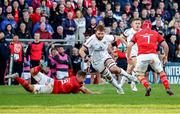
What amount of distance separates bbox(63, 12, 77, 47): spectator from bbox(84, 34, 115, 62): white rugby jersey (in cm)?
802

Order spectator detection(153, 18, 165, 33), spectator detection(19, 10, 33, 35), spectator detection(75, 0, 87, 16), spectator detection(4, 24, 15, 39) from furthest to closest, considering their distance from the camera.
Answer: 1. spectator detection(153, 18, 165, 33)
2. spectator detection(75, 0, 87, 16)
3. spectator detection(19, 10, 33, 35)
4. spectator detection(4, 24, 15, 39)

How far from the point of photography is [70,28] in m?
32.9

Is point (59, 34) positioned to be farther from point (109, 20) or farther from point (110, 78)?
point (110, 78)

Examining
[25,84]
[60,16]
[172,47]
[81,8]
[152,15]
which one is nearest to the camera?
[25,84]

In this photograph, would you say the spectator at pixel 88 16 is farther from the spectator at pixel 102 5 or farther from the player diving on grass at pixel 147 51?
the player diving on grass at pixel 147 51

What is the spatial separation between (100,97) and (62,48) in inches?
375

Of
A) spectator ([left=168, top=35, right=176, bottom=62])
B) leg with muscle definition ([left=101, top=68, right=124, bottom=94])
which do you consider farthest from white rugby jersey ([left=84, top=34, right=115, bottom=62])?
spectator ([left=168, top=35, right=176, bottom=62])

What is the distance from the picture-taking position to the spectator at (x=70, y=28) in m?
32.9

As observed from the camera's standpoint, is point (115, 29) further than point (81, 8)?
No

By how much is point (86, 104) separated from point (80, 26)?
13.7 metres

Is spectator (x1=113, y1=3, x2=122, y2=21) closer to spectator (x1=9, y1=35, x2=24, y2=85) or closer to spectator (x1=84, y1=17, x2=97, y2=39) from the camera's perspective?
spectator (x1=84, y1=17, x2=97, y2=39)

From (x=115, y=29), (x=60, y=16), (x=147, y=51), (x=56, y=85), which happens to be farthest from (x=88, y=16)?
(x=147, y=51)

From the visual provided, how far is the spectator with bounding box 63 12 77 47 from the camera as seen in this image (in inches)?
1294

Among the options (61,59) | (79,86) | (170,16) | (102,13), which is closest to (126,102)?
(79,86)
